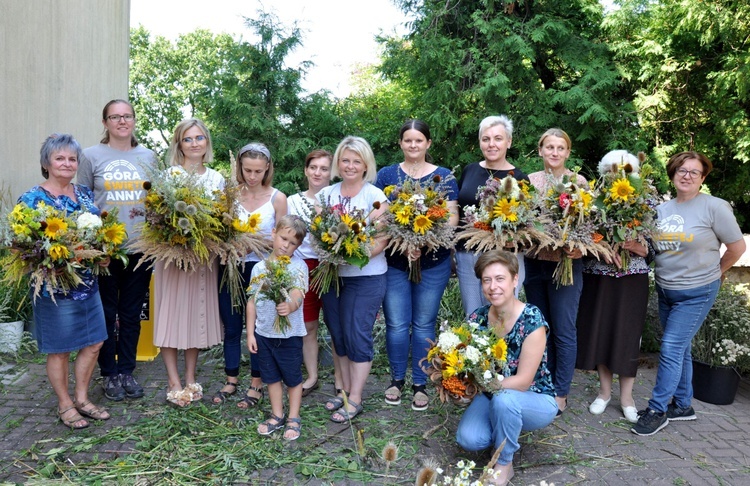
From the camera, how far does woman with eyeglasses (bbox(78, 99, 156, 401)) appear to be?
4.38 m

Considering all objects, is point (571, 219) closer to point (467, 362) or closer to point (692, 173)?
point (692, 173)

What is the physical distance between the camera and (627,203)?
4.06 metres

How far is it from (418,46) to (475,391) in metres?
8.67

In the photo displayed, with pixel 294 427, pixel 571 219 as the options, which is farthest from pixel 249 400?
pixel 571 219

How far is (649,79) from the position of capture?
984 centimetres

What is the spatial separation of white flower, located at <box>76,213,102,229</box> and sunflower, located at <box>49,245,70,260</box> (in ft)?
0.64

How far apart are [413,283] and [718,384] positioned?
301cm

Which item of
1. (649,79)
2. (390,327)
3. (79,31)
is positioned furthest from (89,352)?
(649,79)

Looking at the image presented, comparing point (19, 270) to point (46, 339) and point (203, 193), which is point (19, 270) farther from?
point (203, 193)

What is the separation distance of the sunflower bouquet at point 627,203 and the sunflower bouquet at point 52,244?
362 cm

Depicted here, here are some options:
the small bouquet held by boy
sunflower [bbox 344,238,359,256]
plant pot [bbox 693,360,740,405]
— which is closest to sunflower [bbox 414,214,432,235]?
sunflower [bbox 344,238,359,256]

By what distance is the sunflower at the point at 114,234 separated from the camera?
3.90 m

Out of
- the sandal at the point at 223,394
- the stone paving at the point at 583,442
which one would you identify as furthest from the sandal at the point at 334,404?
the sandal at the point at 223,394

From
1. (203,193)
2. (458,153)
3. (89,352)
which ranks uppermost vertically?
(458,153)
